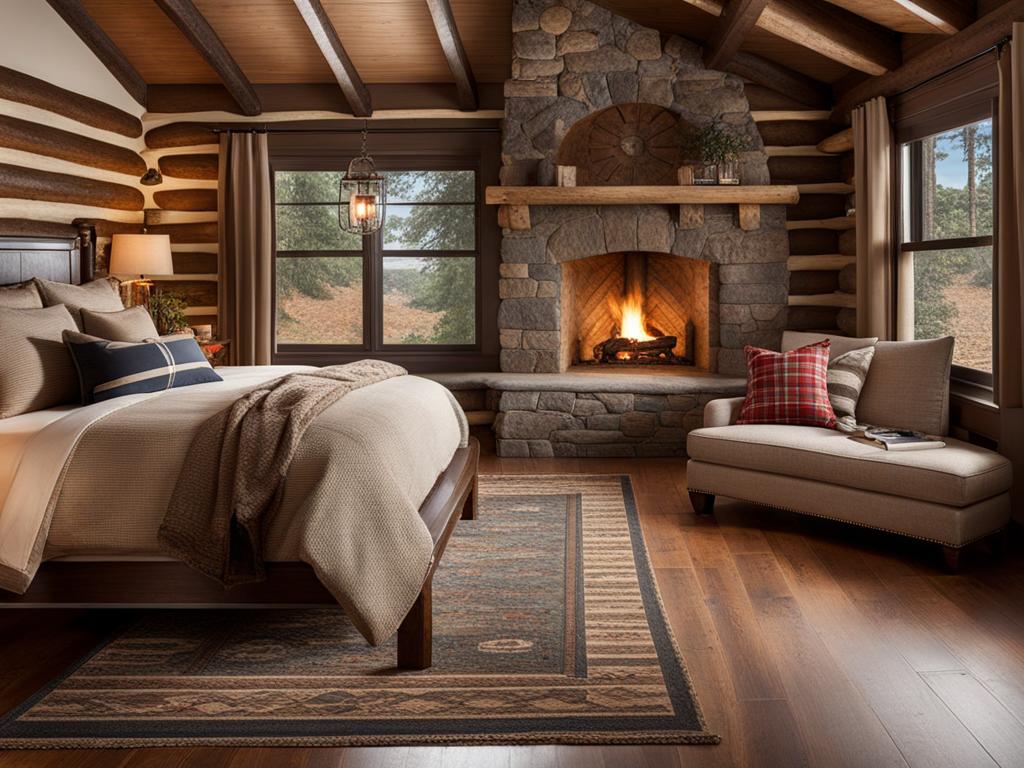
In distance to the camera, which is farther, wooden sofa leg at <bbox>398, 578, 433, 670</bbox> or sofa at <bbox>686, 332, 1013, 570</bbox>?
sofa at <bbox>686, 332, 1013, 570</bbox>

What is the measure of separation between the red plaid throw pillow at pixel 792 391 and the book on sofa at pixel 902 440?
15.3 inches

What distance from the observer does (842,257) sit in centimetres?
704

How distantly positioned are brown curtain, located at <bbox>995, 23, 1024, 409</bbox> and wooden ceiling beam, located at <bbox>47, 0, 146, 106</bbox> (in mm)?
5641

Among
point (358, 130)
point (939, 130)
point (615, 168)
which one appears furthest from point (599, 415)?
point (358, 130)

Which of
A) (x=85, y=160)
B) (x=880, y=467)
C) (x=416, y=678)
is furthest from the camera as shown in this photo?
(x=85, y=160)

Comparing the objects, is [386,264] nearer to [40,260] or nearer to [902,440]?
[40,260]

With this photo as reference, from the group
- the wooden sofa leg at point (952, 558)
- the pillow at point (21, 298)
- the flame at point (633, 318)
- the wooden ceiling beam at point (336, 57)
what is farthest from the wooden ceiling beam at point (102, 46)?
the wooden sofa leg at point (952, 558)

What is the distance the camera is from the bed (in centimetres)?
311

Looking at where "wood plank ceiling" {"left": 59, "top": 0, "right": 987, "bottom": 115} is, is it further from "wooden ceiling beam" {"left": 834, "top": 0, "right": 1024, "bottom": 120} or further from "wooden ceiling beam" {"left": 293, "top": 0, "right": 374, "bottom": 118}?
"wooden ceiling beam" {"left": 834, "top": 0, "right": 1024, "bottom": 120}

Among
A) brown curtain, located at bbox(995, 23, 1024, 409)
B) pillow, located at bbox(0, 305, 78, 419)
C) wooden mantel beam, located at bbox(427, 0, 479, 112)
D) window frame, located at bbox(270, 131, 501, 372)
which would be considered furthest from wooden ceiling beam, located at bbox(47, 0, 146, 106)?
brown curtain, located at bbox(995, 23, 1024, 409)

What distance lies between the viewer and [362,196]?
23.7 feet

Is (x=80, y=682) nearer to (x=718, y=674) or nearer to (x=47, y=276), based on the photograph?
(x=718, y=674)

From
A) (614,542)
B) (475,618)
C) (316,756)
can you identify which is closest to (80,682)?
(316,756)

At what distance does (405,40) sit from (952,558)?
5.02 metres
